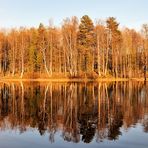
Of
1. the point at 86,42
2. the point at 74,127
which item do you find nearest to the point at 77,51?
the point at 86,42

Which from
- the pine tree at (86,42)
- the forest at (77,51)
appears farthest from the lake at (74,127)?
the pine tree at (86,42)

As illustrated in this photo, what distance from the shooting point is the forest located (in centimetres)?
8688

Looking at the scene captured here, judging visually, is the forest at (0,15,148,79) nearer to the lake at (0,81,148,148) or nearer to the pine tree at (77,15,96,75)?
the pine tree at (77,15,96,75)

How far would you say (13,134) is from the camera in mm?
16875

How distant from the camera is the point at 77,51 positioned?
291 ft

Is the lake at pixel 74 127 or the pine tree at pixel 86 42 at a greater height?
the pine tree at pixel 86 42

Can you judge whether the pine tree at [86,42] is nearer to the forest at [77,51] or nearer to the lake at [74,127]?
the forest at [77,51]

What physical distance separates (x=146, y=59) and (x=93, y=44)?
1620cm

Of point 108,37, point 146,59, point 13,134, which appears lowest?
point 13,134

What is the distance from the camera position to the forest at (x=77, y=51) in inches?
3420

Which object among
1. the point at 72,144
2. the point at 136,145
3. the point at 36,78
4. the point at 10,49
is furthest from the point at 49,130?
the point at 10,49

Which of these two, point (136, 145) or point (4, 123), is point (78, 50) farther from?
point (136, 145)

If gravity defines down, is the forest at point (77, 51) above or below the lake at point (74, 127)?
above

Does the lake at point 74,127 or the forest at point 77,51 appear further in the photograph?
the forest at point 77,51
